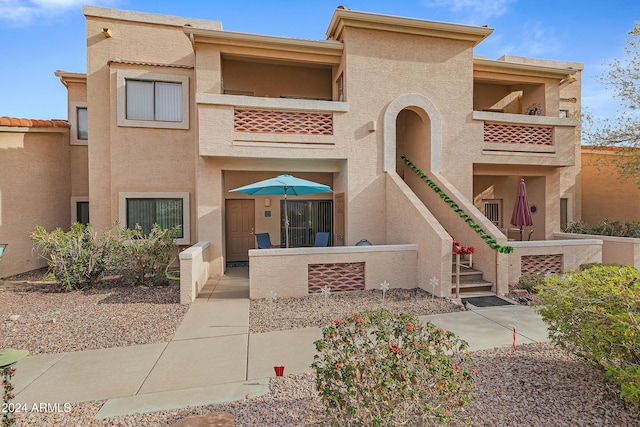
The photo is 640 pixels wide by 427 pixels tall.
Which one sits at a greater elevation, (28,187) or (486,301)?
(28,187)

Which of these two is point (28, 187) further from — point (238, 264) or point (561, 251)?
point (561, 251)

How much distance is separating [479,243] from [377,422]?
7397 mm

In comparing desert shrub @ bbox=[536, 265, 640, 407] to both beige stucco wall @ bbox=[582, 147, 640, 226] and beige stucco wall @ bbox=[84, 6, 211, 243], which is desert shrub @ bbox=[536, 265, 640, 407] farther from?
beige stucco wall @ bbox=[582, 147, 640, 226]

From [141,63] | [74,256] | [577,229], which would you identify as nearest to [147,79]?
[141,63]

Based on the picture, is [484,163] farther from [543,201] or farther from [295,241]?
[295,241]

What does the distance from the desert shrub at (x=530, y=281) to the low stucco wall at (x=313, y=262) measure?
2.81 metres

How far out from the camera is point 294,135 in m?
9.98

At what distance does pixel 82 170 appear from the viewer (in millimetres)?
12766

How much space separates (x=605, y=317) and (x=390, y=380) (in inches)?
109

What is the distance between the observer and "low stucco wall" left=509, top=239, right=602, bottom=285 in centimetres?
905

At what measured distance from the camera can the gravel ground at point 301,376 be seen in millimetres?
3377

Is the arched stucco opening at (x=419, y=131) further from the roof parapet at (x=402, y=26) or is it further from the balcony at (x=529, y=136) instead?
the roof parapet at (x=402, y=26)

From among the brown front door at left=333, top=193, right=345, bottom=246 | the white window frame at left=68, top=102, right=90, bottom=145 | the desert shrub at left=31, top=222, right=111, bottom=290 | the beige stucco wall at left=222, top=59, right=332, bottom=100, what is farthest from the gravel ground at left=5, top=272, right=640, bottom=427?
the beige stucco wall at left=222, top=59, right=332, bottom=100

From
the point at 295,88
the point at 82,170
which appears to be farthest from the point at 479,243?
the point at 82,170
